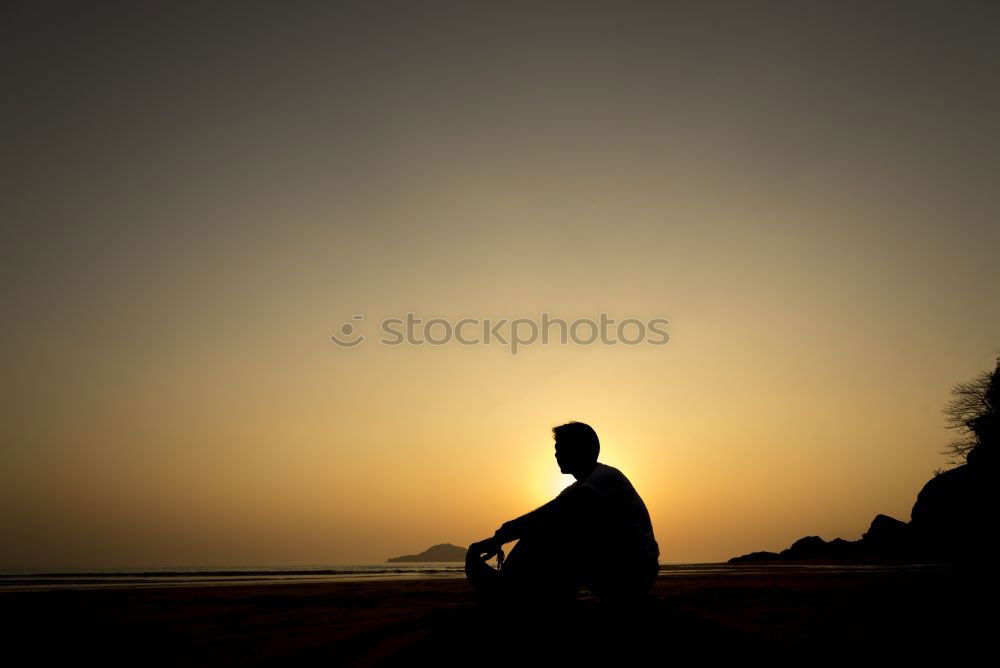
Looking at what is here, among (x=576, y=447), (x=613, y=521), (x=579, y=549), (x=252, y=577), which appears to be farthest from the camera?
(x=252, y=577)

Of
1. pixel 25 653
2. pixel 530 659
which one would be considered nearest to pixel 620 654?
pixel 530 659

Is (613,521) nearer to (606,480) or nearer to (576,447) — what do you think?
(606,480)

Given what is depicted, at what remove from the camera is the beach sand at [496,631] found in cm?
266

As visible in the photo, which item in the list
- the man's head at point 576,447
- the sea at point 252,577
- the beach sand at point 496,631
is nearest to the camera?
the beach sand at point 496,631

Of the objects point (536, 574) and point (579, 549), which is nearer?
point (536, 574)

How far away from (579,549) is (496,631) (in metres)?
0.55

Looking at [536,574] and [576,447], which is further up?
[576,447]

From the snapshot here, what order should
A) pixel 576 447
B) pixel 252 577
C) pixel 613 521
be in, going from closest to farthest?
pixel 613 521, pixel 576 447, pixel 252 577

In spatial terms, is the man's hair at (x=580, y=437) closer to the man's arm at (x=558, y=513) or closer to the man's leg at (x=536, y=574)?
the man's arm at (x=558, y=513)

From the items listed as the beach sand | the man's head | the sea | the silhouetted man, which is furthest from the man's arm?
the sea

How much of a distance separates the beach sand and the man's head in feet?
2.60

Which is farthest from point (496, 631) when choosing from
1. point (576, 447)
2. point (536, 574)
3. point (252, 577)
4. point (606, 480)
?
point (252, 577)

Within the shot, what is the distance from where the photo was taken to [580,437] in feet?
12.1

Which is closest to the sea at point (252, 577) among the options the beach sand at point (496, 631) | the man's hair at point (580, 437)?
the beach sand at point (496, 631)
